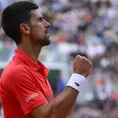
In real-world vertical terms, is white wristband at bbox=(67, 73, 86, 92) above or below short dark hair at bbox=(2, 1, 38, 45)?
below

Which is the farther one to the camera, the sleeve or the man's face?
the man's face

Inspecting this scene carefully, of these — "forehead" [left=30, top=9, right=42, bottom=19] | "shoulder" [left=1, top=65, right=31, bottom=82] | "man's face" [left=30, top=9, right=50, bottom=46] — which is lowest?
"shoulder" [left=1, top=65, right=31, bottom=82]

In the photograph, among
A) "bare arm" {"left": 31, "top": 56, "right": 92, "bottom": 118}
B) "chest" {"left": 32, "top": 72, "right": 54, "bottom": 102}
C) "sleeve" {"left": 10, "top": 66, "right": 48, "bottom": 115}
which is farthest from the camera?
"chest" {"left": 32, "top": 72, "right": 54, "bottom": 102}

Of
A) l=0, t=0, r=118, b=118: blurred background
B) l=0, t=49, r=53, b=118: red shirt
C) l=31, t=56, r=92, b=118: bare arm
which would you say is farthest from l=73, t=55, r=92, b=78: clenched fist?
l=0, t=0, r=118, b=118: blurred background

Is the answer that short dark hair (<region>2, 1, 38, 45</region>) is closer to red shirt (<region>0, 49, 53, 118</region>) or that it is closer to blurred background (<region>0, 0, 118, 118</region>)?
red shirt (<region>0, 49, 53, 118</region>)

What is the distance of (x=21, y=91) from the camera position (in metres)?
3.70

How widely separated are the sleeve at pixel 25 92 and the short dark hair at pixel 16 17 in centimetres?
36

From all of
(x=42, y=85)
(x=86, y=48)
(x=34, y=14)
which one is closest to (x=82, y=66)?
(x=42, y=85)

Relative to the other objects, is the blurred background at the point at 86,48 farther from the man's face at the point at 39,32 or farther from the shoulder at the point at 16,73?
the shoulder at the point at 16,73

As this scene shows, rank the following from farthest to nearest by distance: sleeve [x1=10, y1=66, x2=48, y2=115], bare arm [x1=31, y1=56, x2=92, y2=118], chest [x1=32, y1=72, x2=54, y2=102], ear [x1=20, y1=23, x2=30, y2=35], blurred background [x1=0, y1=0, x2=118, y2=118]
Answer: blurred background [x1=0, y1=0, x2=118, y2=118] < ear [x1=20, y1=23, x2=30, y2=35] < chest [x1=32, y1=72, x2=54, y2=102] < sleeve [x1=10, y1=66, x2=48, y2=115] < bare arm [x1=31, y1=56, x2=92, y2=118]

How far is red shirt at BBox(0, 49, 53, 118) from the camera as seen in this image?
3.69 m

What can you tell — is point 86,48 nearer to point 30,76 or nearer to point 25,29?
point 25,29

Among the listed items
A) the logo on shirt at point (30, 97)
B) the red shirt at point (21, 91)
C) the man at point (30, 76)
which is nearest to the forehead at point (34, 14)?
the man at point (30, 76)

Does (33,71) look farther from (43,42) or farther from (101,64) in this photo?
(101,64)
